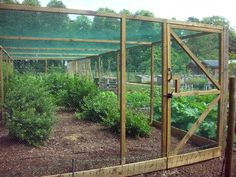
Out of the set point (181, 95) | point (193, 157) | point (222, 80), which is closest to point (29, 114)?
point (181, 95)

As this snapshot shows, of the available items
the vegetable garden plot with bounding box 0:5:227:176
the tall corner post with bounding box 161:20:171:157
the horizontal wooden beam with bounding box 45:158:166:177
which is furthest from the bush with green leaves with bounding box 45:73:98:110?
the horizontal wooden beam with bounding box 45:158:166:177

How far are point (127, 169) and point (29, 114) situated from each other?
2.26 m

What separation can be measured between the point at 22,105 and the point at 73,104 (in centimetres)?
427

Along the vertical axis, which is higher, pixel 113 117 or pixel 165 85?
pixel 165 85

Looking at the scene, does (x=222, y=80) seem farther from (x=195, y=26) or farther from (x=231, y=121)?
(x=231, y=121)

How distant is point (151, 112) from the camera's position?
24.0 feet

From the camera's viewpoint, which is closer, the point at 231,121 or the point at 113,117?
the point at 231,121

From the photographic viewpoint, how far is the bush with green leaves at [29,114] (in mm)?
5152

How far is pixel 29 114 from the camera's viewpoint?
5215 mm

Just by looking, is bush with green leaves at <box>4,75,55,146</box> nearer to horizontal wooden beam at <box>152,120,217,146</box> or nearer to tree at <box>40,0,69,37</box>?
tree at <box>40,0,69,37</box>

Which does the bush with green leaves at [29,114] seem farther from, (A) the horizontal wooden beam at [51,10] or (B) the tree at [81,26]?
(A) the horizontal wooden beam at [51,10]

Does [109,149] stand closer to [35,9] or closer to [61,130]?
[61,130]

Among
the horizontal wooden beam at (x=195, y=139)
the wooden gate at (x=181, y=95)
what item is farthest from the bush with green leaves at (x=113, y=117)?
the wooden gate at (x=181, y=95)

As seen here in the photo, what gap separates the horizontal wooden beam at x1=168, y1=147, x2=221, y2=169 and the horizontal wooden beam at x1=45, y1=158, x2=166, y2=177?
0.62 ft
